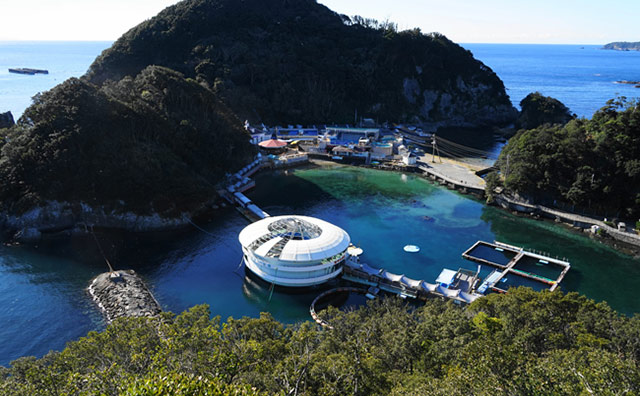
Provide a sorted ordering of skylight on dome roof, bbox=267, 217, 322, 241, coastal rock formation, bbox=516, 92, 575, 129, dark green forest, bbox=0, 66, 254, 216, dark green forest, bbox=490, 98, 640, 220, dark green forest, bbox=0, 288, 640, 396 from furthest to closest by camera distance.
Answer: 1. coastal rock formation, bbox=516, 92, 575, 129
2. dark green forest, bbox=490, 98, 640, 220
3. dark green forest, bbox=0, 66, 254, 216
4. skylight on dome roof, bbox=267, 217, 322, 241
5. dark green forest, bbox=0, 288, 640, 396

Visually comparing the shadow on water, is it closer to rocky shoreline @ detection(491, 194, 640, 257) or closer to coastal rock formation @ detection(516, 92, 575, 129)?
rocky shoreline @ detection(491, 194, 640, 257)

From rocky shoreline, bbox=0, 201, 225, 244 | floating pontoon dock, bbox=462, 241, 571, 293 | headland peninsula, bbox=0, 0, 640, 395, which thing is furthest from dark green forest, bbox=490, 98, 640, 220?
rocky shoreline, bbox=0, 201, 225, 244

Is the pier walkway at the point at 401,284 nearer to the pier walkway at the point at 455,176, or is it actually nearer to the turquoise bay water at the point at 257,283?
the turquoise bay water at the point at 257,283

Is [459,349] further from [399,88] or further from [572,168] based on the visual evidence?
[399,88]

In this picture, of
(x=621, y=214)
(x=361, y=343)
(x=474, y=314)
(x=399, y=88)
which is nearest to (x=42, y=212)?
(x=361, y=343)

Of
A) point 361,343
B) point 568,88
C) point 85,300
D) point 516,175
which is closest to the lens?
point 361,343

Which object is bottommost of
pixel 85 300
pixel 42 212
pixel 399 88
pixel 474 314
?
pixel 85 300
